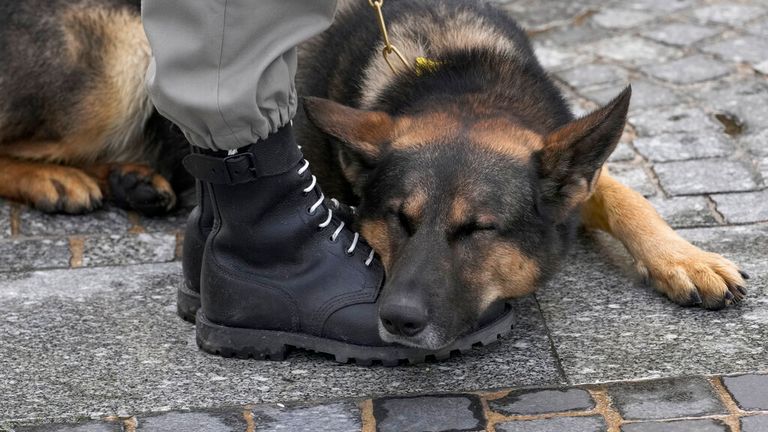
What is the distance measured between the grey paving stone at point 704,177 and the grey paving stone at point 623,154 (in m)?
0.15

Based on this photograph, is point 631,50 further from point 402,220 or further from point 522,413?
point 522,413

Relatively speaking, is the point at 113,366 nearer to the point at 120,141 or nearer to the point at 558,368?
the point at 558,368

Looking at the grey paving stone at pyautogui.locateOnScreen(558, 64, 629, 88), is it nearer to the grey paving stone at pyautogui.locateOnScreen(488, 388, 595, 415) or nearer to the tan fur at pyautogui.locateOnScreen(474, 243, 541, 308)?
the tan fur at pyautogui.locateOnScreen(474, 243, 541, 308)

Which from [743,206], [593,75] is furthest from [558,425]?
[593,75]

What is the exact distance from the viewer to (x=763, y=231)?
417 centimetres

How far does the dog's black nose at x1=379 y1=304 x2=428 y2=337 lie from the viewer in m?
3.02

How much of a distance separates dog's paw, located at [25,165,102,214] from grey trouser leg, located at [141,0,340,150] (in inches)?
64.8

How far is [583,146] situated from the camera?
332 centimetres

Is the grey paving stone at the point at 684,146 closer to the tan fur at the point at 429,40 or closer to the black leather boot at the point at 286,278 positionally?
the tan fur at the point at 429,40

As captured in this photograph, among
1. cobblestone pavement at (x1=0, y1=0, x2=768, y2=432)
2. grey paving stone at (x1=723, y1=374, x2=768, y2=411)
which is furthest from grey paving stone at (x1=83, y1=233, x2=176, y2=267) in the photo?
grey paving stone at (x1=723, y1=374, x2=768, y2=411)

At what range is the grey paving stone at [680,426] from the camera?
9.39ft

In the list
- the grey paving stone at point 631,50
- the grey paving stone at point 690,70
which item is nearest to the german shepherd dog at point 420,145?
the grey paving stone at point 690,70

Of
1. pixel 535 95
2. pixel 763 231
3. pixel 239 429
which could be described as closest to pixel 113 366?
pixel 239 429

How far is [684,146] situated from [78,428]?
3.12 meters
